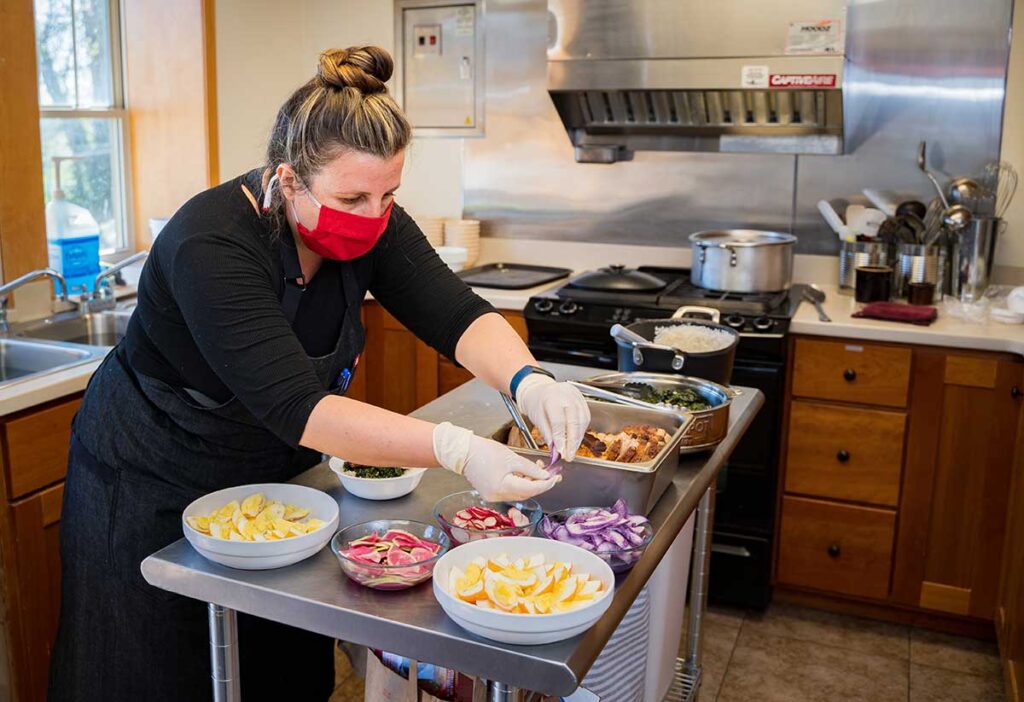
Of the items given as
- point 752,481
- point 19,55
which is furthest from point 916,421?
point 19,55

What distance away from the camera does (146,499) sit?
1816 millimetres

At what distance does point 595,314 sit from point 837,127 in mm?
1069

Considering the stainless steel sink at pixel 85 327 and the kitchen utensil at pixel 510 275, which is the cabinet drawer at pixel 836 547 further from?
the stainless steel sink at pixel 85 327

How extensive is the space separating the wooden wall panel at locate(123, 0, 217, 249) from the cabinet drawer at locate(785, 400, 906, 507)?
7.34ft

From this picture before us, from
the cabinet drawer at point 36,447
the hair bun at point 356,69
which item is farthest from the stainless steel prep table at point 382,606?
the cabinet drawer at point 36,447

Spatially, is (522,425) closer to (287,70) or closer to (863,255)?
(863,255)

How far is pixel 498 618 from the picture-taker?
1.24 m

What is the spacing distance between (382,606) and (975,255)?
2632 millimetres

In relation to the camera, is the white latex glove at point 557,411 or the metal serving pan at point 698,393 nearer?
the white latex glove at point 557,411

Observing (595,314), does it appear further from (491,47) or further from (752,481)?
(491,47)

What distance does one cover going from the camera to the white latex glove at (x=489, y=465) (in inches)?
56.6

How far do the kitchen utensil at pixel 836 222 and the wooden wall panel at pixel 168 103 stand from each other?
2.18 m

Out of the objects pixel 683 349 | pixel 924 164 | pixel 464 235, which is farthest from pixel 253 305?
pixel 924 164

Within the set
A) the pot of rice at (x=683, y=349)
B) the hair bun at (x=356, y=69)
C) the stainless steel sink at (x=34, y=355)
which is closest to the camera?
the hair bun at (x=356, y=69)
